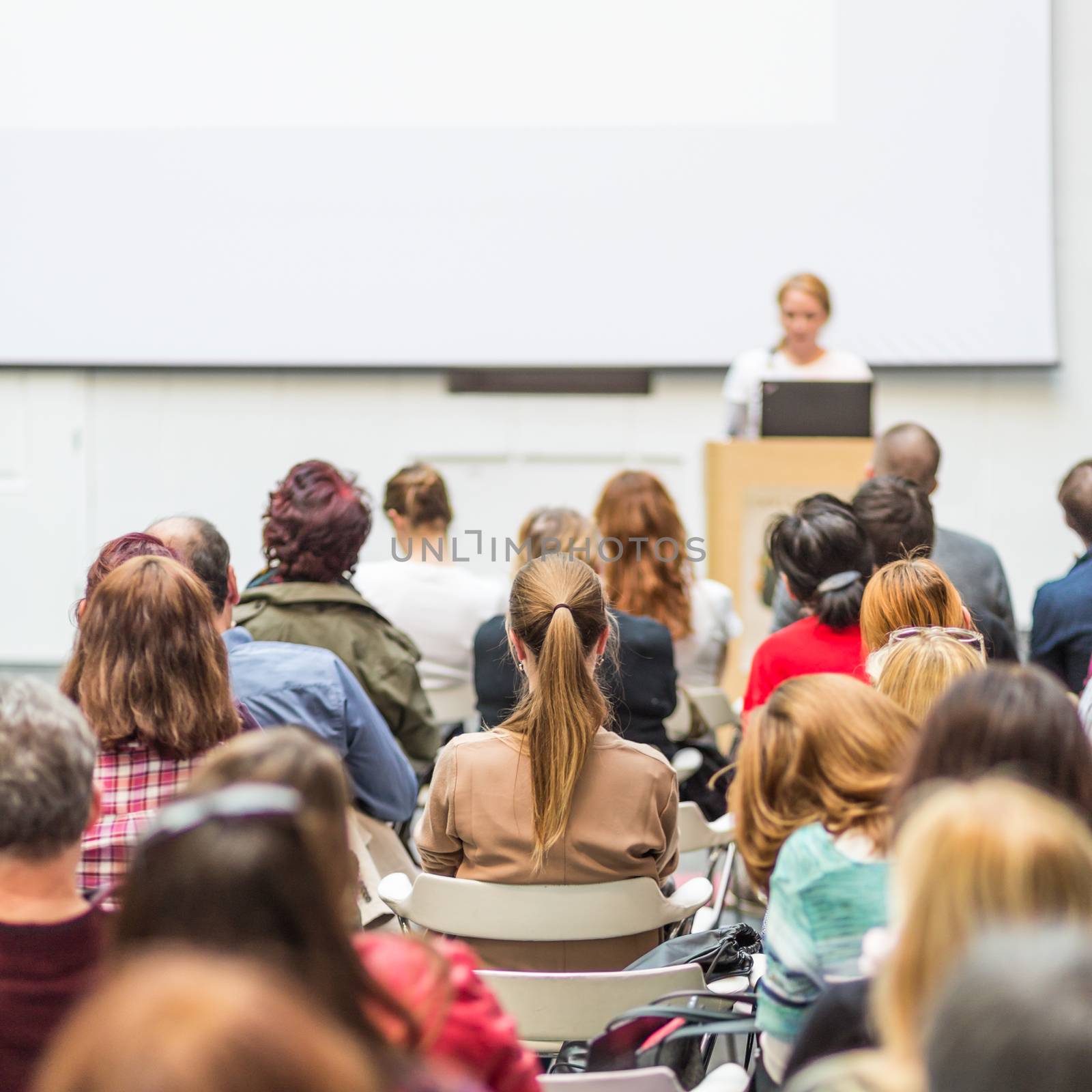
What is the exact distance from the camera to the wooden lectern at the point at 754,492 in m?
3.81

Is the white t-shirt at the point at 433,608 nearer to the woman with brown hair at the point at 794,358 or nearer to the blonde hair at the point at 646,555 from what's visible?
the blonde hair at the point at 646,555

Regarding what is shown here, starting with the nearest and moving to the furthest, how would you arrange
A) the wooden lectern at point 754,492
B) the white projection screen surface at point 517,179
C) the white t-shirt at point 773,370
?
1. the wooden lectern at point 754,492
2. the white t-shirt at point 773,370
3. the white projection screen surface at point 517,179

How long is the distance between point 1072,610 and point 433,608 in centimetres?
170

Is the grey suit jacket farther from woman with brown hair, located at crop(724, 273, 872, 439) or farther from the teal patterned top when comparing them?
the teal patterned top

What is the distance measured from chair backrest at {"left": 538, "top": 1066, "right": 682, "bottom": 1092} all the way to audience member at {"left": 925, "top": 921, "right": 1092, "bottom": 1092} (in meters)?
0.74

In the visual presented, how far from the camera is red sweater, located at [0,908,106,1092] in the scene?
4.21 feet

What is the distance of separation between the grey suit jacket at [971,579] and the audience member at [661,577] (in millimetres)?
223

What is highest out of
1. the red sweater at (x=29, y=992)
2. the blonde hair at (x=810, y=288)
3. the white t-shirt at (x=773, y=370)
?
the blonde hair at (x=810, y=288)

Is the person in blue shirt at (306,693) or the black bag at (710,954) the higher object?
the person in blue shirt at (306,693)

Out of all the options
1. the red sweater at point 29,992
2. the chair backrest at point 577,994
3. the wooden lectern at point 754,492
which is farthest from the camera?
the wooden lectern at point 754,492

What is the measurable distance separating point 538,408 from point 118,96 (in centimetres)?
244

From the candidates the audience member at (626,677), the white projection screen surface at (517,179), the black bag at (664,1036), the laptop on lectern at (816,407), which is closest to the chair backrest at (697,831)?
the audience member at (626,677)

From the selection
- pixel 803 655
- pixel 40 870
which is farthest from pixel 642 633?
pixel 40 870

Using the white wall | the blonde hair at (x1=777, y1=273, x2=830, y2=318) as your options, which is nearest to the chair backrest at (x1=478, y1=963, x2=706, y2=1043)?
the blonde hair at (x1=777, y1=273, x2=830, y2=318)
